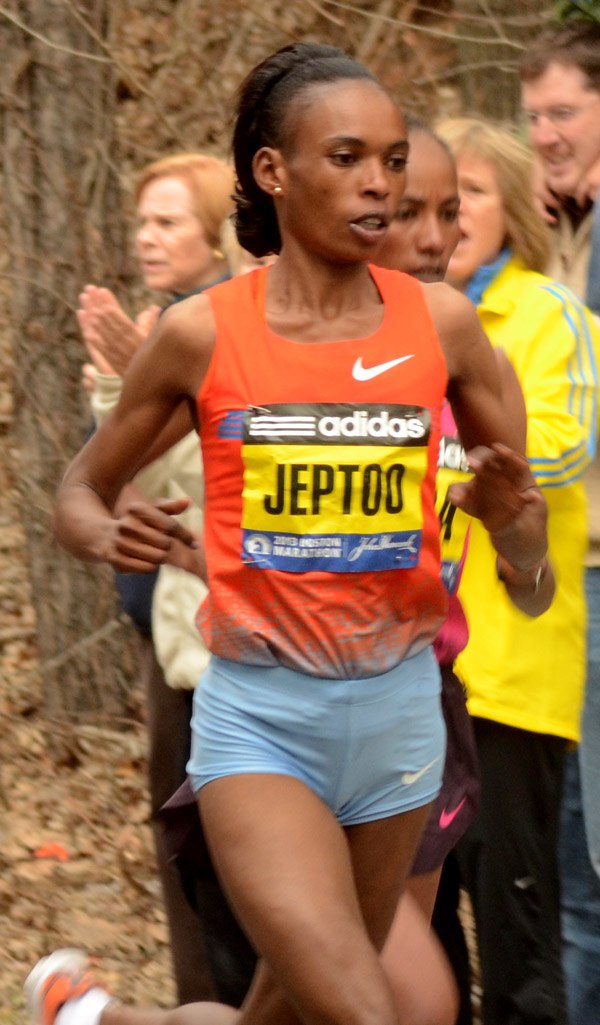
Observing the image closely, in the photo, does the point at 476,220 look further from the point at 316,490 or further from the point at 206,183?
the point at 316,490

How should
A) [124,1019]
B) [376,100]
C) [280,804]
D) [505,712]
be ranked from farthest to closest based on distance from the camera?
1. [505,712]
2. [124,1019]
3. [376,100]
4. [280,804]

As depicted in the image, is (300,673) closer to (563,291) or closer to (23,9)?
(563,291)

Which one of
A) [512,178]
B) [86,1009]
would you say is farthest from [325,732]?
[512,178]

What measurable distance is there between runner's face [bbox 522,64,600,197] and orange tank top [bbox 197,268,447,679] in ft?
4.98

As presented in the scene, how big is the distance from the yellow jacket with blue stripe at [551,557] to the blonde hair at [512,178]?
0.50ft

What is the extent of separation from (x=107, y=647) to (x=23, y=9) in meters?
2.49

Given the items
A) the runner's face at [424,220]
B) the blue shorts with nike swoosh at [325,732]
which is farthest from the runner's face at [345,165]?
the blue shorts with nike swoosh at [325,732]

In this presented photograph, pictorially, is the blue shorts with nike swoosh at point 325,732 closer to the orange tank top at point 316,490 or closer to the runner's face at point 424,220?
the orange tank top at point 316,490

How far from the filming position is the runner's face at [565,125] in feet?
13.6

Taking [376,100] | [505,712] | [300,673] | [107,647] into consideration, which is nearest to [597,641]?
[505,712]

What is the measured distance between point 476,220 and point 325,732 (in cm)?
165

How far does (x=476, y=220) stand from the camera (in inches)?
155

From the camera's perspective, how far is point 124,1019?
337 centimetres

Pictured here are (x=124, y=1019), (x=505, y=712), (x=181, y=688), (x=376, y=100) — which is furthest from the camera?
(x=181, y=688)
